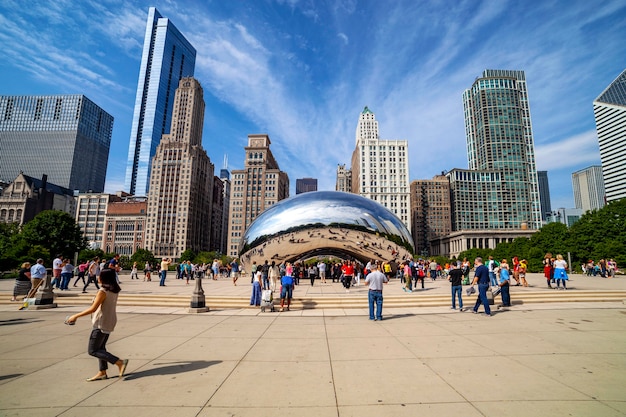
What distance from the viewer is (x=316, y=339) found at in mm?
6852

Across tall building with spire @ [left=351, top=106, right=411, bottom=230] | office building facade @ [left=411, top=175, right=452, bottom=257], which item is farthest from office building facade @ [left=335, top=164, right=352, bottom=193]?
tall building with spire @ [left=351, top=106, right=411, bottom=230]

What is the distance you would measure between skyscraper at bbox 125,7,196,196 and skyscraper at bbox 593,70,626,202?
22659cm

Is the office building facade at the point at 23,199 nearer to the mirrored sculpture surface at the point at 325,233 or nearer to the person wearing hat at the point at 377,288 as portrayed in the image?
the mirrored sculpture surface at the point at 325,233

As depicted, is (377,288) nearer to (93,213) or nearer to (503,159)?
(503,159)

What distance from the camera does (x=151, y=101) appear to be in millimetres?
180625

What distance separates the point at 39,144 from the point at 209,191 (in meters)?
92.2

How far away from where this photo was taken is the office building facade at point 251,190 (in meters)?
118

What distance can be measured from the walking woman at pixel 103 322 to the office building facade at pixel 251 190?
113 metres

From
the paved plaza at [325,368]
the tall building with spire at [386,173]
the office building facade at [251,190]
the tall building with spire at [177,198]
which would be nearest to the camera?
→ the paved plaza at [325,368]

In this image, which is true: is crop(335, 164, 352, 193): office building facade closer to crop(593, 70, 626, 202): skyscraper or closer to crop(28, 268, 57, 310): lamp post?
crop(593, 70, 626, 202): skyscraper

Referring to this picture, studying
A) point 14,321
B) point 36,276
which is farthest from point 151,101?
point 14,321

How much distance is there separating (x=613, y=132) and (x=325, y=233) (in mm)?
169226

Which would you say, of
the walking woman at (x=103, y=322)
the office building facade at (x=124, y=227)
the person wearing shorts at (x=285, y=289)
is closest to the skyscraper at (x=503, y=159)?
the office building facade at (x=124, y=227)

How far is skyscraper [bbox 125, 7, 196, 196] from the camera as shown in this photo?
7087 inches
